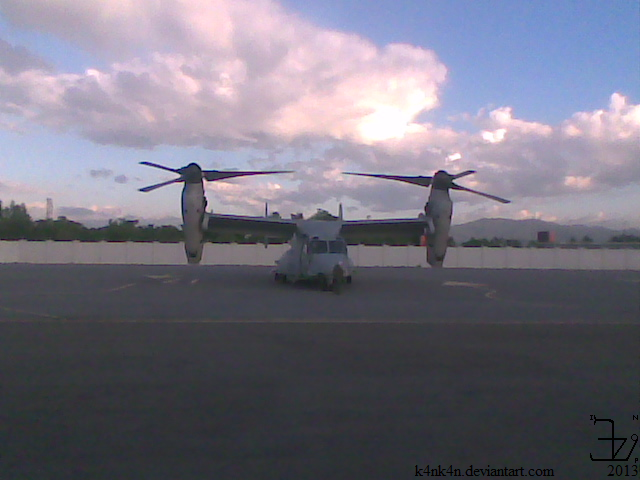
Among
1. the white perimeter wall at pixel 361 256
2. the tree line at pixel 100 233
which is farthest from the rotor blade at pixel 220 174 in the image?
the tree line at pixel 100 233

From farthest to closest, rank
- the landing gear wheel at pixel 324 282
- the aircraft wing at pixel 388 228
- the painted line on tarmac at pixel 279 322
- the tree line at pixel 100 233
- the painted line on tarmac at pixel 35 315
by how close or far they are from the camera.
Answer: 1. the tree line at pixel 100 233
2. the aircraft wing at pixel 388 228
3. the landing gear wheel at pixel 324 282
4. the painted line on tarmac at pixel 35 315
5. the painted line on tarmac at pixel 279 322

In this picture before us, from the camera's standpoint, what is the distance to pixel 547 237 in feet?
243

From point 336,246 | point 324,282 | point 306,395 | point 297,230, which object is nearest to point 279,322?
point 306,395

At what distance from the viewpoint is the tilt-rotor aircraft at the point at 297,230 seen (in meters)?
19.8

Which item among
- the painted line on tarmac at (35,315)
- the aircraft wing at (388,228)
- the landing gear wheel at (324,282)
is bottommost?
the painted line on tarmac at (35,315)

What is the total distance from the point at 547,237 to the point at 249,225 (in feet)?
205

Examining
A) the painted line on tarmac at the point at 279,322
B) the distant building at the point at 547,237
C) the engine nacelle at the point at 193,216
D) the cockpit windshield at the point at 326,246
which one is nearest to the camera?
the painted line on tarmac at the point at 279,322

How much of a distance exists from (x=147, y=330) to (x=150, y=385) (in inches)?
160

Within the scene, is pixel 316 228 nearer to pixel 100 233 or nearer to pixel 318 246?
pixel 318 246

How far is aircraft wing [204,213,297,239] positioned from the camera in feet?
70.3

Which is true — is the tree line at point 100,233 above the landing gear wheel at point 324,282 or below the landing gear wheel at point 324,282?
above

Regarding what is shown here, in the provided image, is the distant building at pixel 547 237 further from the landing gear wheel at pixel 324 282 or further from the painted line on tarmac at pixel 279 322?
the painted line on tarmac at pixel 279 322

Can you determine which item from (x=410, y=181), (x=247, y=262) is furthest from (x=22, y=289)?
(x=247, y=262)

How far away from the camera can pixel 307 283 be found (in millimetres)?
23422
